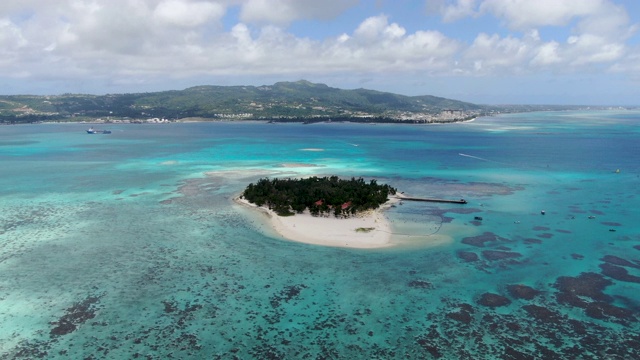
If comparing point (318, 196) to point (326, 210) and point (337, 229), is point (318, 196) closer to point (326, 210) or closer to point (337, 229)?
point (326, 210)

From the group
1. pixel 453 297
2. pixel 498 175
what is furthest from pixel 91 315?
pixel 498 175

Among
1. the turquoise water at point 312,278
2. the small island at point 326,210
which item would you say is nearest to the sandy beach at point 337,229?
the small island at point 326,210

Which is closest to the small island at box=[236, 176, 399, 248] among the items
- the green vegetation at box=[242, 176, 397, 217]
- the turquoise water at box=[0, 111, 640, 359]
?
the green vegetation at box=[242, 176, 397, 217]

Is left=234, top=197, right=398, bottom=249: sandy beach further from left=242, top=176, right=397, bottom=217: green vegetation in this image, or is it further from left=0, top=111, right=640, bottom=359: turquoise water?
left=0, top=111, right=640, bottom=359: turquoise water

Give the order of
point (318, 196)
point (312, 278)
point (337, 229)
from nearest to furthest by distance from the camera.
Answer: point (312, 278) < point (337, 229) < point (318, 196)

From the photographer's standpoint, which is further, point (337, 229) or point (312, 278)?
point (337, 229)

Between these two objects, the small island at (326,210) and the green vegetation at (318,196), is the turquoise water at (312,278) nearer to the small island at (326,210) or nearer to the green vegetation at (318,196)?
the small island at (326,210)

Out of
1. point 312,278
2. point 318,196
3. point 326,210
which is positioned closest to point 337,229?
point 326,210
